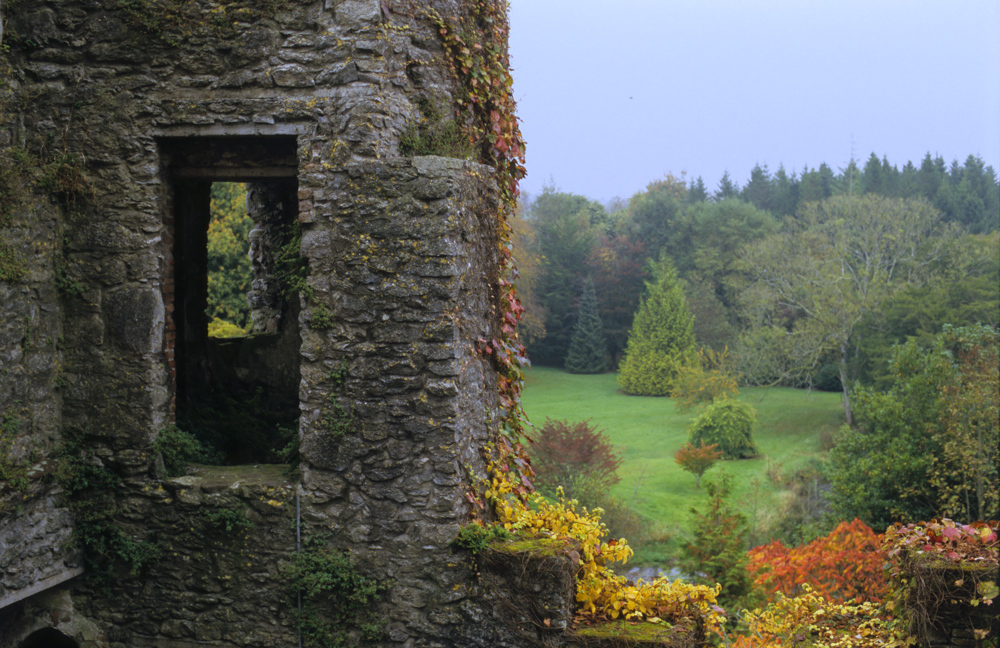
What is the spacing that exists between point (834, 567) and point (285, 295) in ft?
24.1

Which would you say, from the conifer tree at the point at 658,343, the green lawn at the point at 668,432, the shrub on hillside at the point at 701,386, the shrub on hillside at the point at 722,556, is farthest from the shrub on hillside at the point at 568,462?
the conifer tree at the point at 658,343

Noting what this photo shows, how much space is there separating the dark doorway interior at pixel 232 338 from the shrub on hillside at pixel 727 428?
15079 millimetres

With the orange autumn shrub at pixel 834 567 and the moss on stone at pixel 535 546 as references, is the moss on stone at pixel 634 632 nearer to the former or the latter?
the moss on stone at pixel 535 546

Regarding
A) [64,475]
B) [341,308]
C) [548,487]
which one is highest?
[341,308]

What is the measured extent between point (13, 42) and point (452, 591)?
414 cm

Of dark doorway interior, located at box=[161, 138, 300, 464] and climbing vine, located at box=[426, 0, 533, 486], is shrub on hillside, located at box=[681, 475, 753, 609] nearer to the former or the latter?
climbing vine, located at box=[426, 0, 533, 486]

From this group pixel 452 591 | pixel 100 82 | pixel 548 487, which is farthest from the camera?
pixel 548 487

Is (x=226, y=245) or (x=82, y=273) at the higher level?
(x=226, y=245)

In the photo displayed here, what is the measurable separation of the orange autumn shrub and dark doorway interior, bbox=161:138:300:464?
6.05 meters

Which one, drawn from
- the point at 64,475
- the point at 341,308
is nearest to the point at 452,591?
the point at 341,308

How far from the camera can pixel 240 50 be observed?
4141 mm

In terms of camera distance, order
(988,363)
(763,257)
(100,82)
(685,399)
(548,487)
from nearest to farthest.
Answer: (100,82), (988,363), (548,487), (685,399), (763,257)

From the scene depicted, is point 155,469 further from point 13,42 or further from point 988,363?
point 988,363

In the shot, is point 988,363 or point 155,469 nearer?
point 155,469
